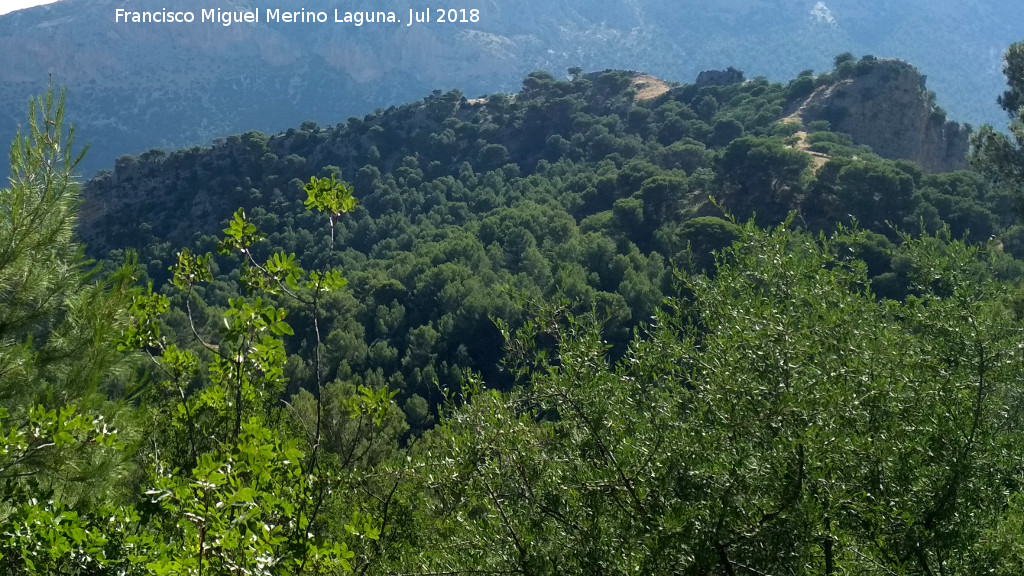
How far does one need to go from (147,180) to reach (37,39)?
217ft

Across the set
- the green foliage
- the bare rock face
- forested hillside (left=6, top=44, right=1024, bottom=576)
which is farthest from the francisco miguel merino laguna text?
the green foliage

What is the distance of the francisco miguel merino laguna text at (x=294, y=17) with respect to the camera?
338 ft

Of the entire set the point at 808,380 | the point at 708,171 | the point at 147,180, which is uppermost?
the point at 808,380

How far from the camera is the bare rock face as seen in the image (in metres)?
45.4

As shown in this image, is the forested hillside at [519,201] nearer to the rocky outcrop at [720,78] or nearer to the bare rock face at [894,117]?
the rocky outcrop at [720,78]

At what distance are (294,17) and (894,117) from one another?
9278 centimetres

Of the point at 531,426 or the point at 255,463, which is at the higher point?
the point at 255,463

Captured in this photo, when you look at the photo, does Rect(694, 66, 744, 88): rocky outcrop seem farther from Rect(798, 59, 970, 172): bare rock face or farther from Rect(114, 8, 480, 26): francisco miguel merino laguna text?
Rect(114, 8, 480, 26): francisco miguel merino laguna text

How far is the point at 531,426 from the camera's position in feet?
16.6

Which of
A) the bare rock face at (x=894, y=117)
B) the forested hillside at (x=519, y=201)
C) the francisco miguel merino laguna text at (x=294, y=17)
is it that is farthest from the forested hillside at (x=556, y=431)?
the francisco miguel merino laguna text at (x=294, y=17)

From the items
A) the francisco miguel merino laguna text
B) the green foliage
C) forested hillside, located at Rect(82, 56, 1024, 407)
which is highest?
the francisco miguel merino laguna text

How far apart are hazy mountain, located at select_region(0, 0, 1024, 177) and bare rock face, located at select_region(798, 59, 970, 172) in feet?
135

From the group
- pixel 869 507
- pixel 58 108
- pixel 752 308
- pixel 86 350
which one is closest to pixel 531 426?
pixel 752 308

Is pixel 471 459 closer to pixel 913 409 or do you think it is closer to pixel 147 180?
pixel 913 409
